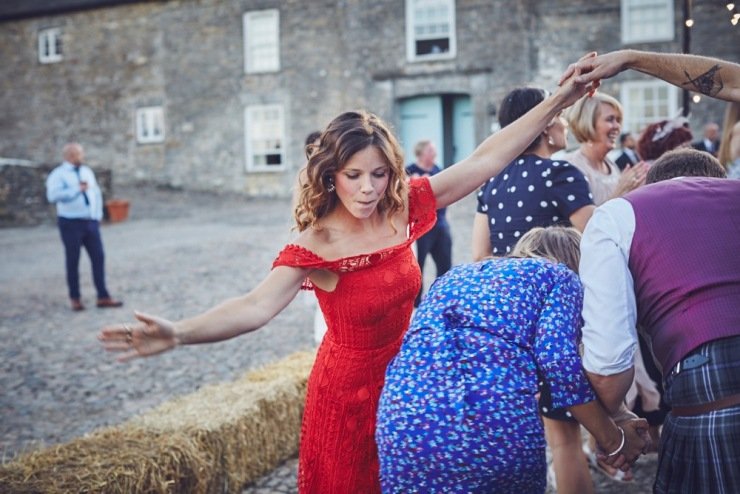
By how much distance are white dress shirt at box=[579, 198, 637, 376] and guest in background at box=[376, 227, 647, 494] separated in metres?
0.07

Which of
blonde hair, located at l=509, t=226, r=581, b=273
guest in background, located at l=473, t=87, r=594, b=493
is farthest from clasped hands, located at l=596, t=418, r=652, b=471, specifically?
guest in background, located at l=473, t=87, r=594, b=493

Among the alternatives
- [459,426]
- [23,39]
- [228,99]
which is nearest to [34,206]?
[228,99]

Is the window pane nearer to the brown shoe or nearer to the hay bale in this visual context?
the brown shoe

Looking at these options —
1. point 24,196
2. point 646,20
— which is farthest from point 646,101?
point 24,196

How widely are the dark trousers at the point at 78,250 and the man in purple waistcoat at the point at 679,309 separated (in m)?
8.54

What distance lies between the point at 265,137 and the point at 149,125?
4804 millimetres

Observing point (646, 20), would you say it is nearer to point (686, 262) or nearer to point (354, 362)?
point (354, 362)

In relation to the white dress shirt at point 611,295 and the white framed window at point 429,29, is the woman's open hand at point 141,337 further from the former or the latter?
the white framed window at point 429,29

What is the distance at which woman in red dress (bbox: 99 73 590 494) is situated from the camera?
2.55 metres

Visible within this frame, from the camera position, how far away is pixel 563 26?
797 inches

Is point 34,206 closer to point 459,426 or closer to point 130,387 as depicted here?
point 130,387

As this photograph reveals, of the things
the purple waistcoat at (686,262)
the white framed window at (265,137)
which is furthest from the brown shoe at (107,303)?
the white framed window at (265,137)

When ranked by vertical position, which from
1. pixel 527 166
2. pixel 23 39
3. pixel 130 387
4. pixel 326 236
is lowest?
pixel 130 387

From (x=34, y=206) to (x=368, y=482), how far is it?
18937 millimetres
